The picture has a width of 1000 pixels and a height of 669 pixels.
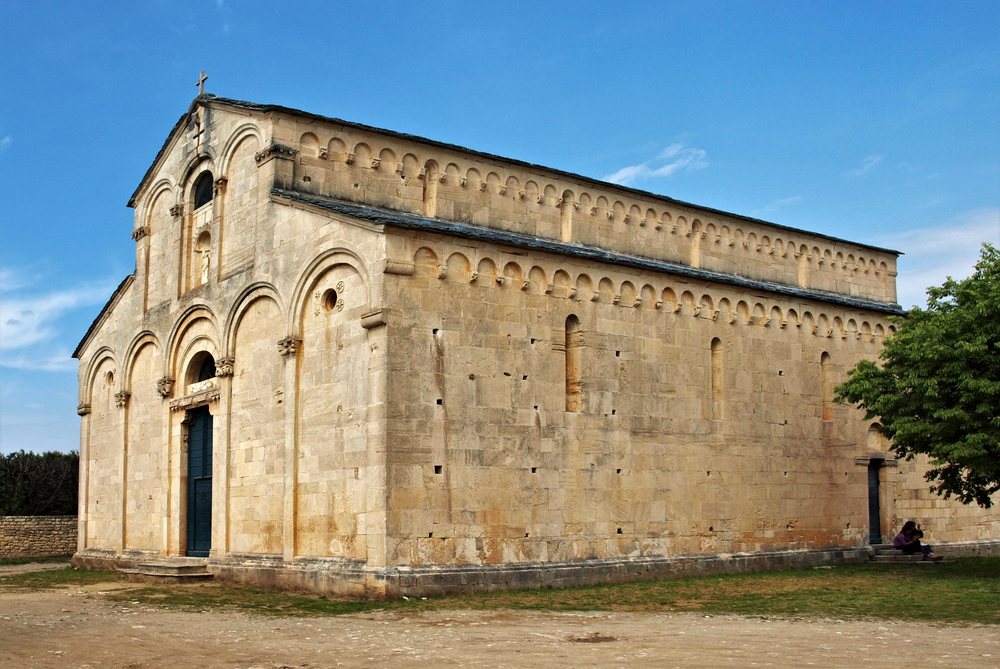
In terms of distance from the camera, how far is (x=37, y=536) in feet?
112

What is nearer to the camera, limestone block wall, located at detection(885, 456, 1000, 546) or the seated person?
the seated person

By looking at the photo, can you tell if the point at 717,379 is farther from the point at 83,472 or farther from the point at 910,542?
the point at 83,472

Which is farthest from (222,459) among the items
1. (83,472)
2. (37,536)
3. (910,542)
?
(910,542)

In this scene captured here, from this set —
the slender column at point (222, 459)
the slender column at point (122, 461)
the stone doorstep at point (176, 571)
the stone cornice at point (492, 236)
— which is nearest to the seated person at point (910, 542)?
the stone cornice at point (492, 236)

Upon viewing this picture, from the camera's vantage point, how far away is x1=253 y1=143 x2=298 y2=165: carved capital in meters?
22.4

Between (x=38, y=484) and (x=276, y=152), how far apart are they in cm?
2148

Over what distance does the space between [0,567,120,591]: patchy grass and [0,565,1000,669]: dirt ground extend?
6742mm

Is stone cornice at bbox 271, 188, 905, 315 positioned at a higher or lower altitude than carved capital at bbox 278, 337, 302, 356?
higher

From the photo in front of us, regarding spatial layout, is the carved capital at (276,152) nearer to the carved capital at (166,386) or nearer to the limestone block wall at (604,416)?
the limestone block wall at (604,416)

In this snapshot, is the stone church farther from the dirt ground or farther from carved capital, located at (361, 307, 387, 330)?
the dirt ground

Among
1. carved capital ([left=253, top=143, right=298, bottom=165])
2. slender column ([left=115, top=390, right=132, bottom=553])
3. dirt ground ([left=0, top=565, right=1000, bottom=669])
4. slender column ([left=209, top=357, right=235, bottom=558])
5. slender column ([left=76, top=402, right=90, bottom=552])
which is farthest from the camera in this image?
slender column ([left=76, top=402, right=90, bottom=552])

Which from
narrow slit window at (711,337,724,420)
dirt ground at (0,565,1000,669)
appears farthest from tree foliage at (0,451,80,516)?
narrow slit window at (711,337,724,420)

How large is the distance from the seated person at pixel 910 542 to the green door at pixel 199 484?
1651 cm

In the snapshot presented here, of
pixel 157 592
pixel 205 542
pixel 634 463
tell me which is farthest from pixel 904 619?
pixel 205 542
